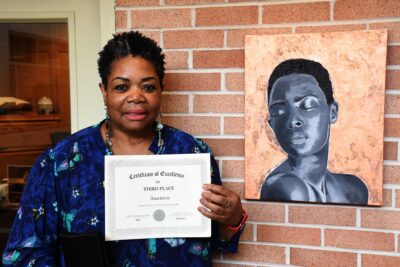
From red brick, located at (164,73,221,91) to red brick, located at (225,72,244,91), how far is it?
3cm

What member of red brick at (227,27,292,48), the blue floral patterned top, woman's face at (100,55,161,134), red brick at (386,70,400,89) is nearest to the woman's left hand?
the blue floral patterned top

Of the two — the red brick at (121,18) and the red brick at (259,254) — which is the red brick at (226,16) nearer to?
the red brick at (121,18)

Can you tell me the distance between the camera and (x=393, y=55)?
150cm

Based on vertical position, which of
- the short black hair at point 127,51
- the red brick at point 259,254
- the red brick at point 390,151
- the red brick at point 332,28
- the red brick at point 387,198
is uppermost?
the red brick at point 332,28

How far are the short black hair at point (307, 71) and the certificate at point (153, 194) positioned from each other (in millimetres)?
497

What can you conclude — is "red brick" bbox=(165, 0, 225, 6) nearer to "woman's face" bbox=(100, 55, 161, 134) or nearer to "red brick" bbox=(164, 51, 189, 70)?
"red brick" bbox=(164, 51, 189, 70)

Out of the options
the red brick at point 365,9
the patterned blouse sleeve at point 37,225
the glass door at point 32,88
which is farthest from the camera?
the glass door at point 32,88

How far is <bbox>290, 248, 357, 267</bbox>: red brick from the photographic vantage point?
5.25 ft

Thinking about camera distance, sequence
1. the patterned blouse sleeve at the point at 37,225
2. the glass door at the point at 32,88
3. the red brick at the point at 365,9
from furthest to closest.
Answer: the glass door at the point at 32,88 < the red brick at the point at 365,9 < the patterned blouse sleeve at the point at 37,225

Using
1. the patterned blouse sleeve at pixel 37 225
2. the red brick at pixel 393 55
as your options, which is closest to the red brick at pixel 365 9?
the red brick at pixel 393 55

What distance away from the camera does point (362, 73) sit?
150 centimetres

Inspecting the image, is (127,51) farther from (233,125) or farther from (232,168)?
(232,168)

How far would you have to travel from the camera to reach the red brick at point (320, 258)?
1.60 m

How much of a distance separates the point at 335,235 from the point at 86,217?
0.96 m
